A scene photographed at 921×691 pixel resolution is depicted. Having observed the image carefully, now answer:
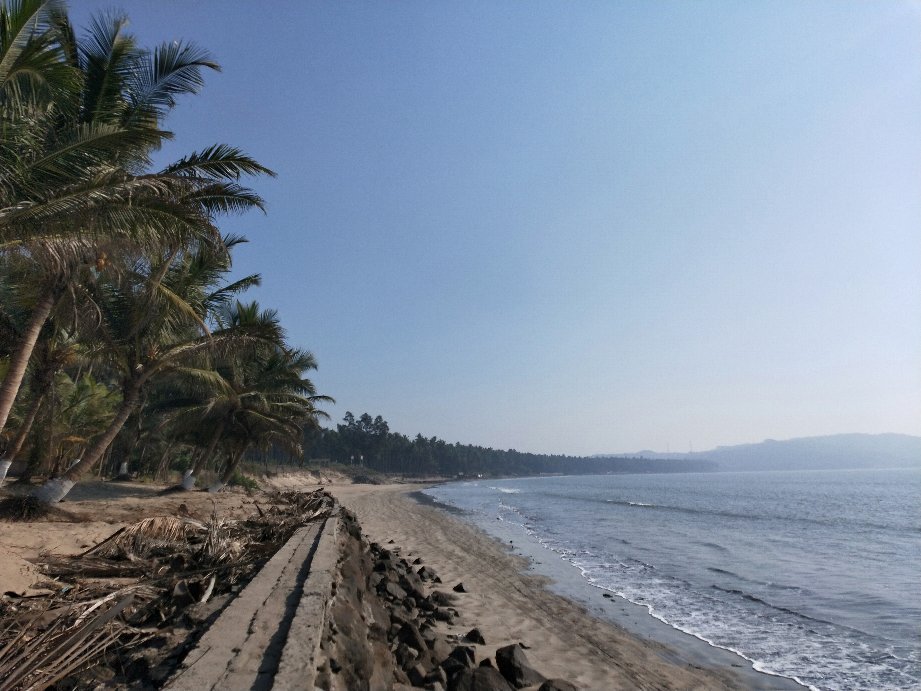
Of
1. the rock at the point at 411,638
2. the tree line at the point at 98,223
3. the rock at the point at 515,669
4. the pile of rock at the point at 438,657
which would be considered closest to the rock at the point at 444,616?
the pile of rock at the point at 438,657

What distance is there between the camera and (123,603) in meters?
4.27

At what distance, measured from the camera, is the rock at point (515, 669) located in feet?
16.9

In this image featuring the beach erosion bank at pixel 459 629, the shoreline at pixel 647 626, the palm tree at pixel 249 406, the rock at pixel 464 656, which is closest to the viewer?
the beach erosion bank at pixel 459 629

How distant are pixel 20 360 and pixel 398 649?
799cm

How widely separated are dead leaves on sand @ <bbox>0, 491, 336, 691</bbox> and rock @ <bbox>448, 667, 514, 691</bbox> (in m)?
2.15

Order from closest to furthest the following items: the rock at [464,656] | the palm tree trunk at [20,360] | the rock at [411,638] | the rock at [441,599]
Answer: the rock at [464,656] < the rock at [411,638] < the palm tree trunk at [20,360] < the rock at [441,599]

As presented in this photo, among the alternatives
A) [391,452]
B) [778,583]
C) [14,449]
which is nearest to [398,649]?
[778,583]

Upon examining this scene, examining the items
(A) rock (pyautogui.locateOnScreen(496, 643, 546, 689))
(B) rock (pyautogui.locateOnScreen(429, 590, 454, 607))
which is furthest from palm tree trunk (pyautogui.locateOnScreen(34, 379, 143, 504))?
(A) rock (pyautogui.locateOnScreen(496, 643, 546, 689))

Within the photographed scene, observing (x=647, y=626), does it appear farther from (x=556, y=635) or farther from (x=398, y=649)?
(x=398, y=649)

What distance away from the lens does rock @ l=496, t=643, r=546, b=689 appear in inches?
202

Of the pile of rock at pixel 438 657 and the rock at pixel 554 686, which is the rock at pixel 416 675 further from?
the rock at pixel 554 686

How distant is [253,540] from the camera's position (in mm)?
9180

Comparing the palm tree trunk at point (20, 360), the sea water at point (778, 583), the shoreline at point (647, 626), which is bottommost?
the sea water at point (778, 583)

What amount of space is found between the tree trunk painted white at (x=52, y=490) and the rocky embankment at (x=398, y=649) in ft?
24.1
